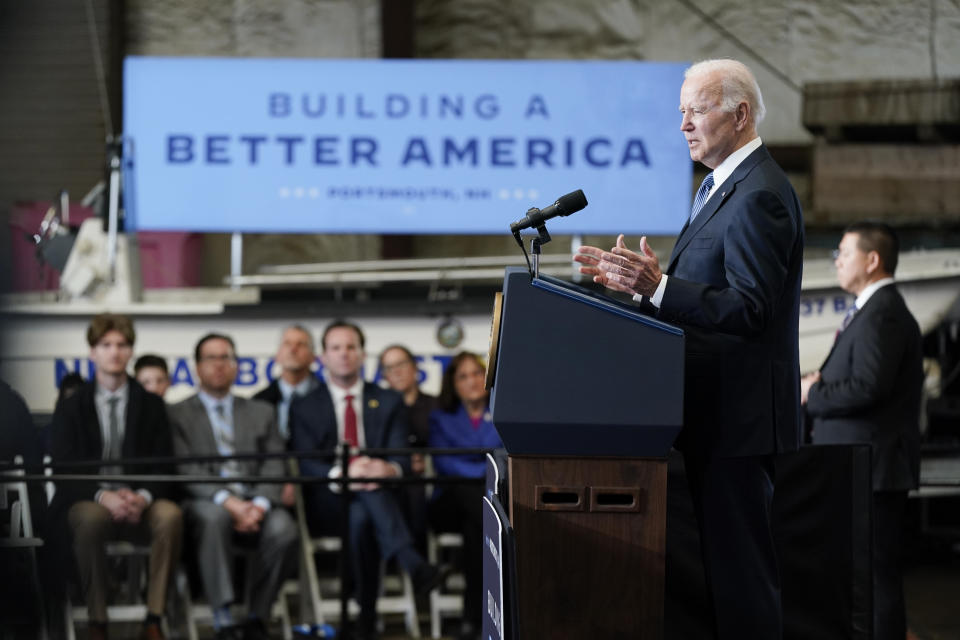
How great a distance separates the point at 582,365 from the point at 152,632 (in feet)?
11.1

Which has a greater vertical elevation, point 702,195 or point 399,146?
point 399,146

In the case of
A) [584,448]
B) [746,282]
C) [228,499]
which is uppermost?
[746,282]

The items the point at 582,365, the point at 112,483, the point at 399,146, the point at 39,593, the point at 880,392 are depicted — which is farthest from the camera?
the point at 399,146

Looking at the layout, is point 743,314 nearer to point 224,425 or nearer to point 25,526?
point 25,526

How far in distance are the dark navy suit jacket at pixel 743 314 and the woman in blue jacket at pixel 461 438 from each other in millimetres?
3206

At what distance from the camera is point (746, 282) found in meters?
2.58

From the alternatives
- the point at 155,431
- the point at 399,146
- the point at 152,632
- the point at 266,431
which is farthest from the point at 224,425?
the point at 399,146

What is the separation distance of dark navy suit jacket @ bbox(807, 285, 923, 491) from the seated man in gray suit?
2499 mm

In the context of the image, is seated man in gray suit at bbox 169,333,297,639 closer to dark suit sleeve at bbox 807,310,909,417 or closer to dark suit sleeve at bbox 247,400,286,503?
dark suit sleeve at bbox 247,400,286,503

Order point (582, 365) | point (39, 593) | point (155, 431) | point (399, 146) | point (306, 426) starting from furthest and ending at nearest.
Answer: point (399, 146) < point (306, 426) < point (155, 431) < point (39, 593) < point (582, 365)


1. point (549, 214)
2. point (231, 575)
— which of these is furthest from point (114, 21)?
point (549, 214)

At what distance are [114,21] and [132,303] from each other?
14.9 ft

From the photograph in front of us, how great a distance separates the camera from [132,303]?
7180 mm

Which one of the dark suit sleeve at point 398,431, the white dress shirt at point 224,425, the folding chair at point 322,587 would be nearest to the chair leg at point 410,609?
the folding chair at point 322,587
